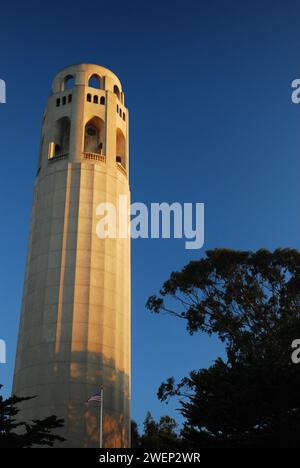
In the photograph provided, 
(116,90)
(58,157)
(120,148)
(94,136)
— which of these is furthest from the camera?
(116,90)

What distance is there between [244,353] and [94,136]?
22.1 meters

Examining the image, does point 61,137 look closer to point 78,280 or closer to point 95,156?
point 95,156

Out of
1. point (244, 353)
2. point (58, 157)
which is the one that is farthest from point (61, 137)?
point (244, 353)

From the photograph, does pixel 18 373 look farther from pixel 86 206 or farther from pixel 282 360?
pixel 282 360

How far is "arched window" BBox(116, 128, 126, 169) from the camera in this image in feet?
160

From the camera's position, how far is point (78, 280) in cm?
4016

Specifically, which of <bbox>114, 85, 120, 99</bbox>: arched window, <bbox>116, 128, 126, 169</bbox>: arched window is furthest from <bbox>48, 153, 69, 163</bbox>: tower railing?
<bbox>114, 85, 120, 99</bbox>: arched window

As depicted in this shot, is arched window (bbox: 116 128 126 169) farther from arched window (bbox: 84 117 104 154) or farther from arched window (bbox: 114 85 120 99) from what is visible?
arched window (bbox: 114 85 120 99)

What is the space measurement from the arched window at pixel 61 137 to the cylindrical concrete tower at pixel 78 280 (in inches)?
3.7

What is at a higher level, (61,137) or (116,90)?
(116,90)

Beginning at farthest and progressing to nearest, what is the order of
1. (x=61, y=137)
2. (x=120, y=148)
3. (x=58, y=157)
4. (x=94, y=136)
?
(x=120, y=148) < (x=94, y=136) < (x=61, y=137) < (x=58, y=157)

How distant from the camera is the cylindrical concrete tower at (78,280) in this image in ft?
121

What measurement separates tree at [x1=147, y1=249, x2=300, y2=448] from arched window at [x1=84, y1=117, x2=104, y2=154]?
12236mm

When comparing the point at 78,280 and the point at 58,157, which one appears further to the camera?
the point at 58,157
